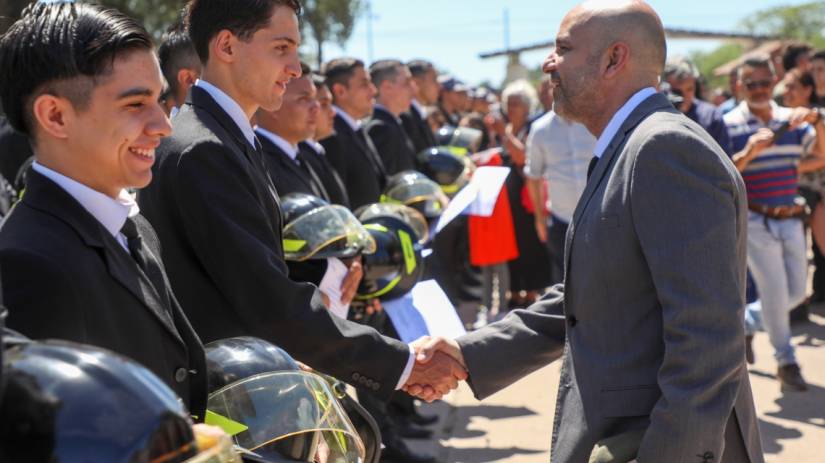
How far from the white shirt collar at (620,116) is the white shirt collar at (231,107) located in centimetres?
123

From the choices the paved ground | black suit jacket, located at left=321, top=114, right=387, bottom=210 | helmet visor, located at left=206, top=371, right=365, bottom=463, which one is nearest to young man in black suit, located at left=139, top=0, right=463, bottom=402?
helmet visor, located at left=206, top=371, right=365, bottom=463

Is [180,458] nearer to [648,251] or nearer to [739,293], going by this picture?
[648,251]

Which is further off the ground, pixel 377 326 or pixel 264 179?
pixel 264 179

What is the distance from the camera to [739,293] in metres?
2.63

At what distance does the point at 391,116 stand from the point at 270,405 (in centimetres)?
586

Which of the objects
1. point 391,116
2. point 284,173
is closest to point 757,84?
point 391,116

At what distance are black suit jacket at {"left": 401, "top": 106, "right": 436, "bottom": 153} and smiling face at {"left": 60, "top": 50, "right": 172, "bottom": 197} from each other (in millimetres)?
6854

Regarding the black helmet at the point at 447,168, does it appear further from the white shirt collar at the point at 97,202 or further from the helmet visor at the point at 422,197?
the white shirt collar at the point at 97,202

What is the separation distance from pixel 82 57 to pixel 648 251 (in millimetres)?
1493

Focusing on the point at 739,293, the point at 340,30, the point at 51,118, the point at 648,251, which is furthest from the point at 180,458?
the point at 340,30

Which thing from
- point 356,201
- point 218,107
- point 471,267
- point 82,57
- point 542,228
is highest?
point 82,57

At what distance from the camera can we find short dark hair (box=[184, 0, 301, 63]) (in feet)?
11.6

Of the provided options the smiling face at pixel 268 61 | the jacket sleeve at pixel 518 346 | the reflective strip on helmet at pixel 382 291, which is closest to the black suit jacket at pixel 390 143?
the reflective strip on helmet at pixel 382 291

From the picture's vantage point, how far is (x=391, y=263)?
4.76 m
